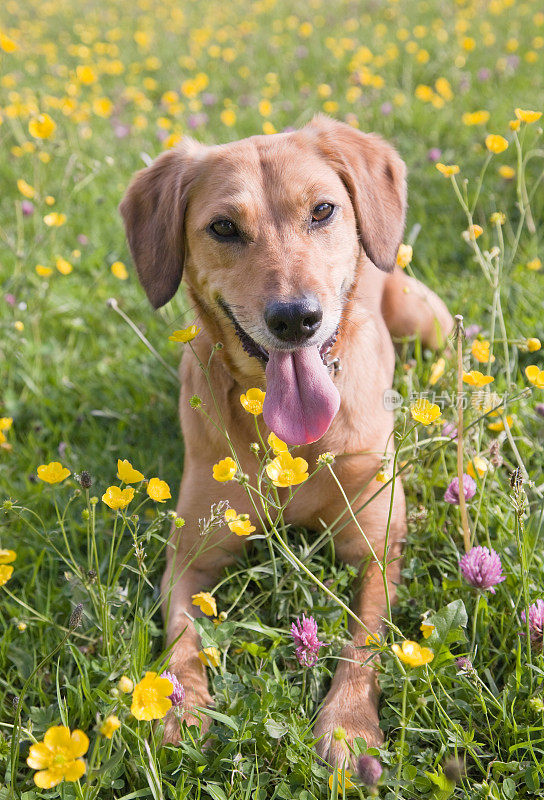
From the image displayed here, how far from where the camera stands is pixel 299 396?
2.29 meters

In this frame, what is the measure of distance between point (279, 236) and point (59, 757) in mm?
1648

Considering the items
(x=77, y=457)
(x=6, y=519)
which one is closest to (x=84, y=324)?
(x=77, y=457)

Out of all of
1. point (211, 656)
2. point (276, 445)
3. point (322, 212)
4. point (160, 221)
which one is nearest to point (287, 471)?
point (276, 445)

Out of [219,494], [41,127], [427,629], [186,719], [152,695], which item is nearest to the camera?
[152,695]

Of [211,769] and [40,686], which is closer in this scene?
[211,769]

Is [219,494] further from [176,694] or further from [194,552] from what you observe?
[176,694]

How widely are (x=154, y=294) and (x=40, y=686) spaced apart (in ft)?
4.54

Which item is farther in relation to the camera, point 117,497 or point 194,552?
point 194,552

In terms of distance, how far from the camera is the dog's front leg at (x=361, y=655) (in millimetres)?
1939

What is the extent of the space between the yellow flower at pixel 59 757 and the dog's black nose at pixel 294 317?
4.05ft

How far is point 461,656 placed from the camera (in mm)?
1993

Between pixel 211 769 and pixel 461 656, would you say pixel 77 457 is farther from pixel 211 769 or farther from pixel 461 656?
pixel 461 656

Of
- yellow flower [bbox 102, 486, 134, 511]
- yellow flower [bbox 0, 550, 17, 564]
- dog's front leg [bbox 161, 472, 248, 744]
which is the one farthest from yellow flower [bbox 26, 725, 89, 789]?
dog's front leg [bbox 161, 472, 248, 744]

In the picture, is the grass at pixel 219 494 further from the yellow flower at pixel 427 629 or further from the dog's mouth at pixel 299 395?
the dog's mouth at pixel 299 395
